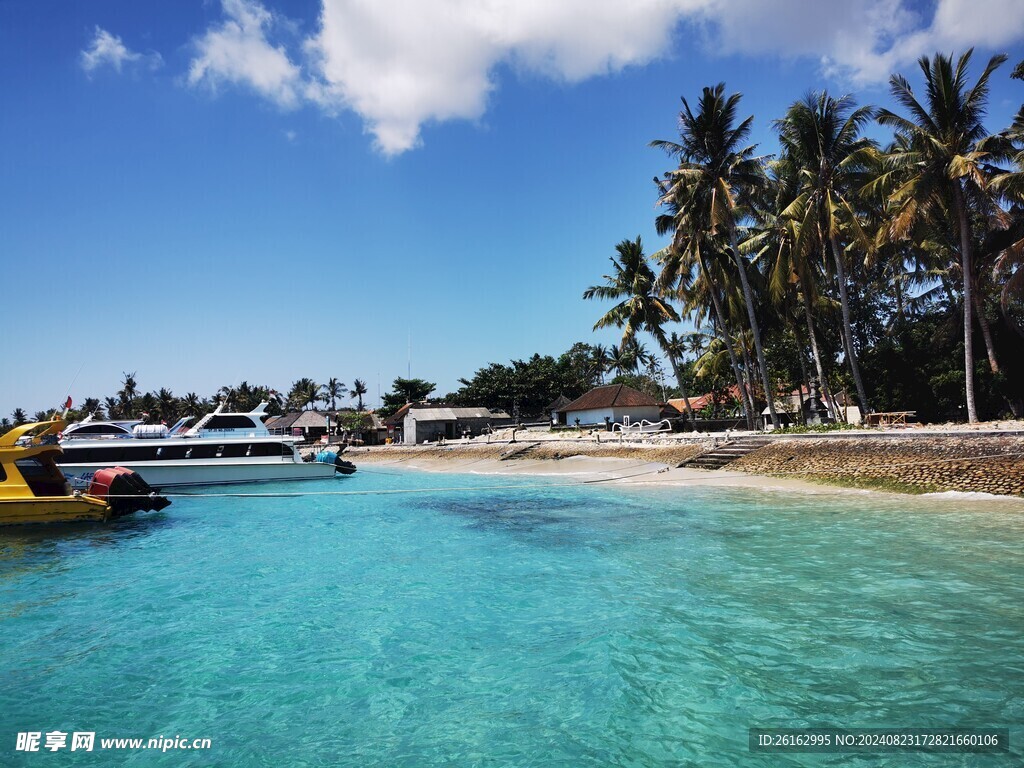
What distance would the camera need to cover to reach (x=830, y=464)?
17969mm

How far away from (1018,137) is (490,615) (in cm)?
2344

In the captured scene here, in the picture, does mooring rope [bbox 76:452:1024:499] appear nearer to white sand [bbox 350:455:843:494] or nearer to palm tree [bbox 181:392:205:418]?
white sand [bbox 350:455:843:494]

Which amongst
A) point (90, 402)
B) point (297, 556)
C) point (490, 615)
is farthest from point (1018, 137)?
point (90, 402)

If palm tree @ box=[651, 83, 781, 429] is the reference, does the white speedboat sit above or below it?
below

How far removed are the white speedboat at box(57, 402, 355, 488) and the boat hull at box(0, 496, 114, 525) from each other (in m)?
8.62

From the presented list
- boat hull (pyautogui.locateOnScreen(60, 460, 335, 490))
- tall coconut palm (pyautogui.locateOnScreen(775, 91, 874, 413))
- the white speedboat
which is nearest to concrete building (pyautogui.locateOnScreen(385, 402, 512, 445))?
the white speedboat

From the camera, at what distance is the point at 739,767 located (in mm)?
4000

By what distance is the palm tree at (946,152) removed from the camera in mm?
19016

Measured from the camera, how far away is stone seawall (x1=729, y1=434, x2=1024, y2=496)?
14086 mm

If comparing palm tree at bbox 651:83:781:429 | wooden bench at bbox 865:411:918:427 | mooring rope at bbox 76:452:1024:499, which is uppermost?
palm tree at bbox 651:83:781:429

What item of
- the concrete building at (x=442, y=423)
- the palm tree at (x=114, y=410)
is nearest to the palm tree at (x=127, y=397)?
the palm tree at (x=114, y=410)

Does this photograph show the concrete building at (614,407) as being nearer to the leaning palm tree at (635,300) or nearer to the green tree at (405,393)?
the leaning palm tree at (635,300)

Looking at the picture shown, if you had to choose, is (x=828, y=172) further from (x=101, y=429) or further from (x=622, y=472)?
(x=101, y=429)

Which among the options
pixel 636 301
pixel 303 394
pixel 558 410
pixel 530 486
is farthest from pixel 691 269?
pixel 303 394
